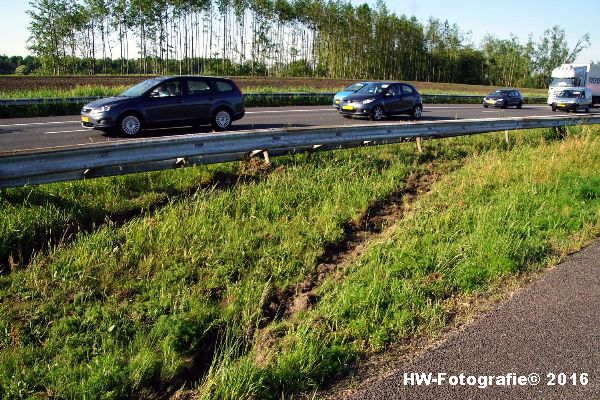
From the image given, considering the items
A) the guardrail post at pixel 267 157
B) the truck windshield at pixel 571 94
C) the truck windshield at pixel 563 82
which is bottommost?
the guardrail post at pixel 267 157

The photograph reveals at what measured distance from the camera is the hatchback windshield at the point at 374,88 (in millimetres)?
18920

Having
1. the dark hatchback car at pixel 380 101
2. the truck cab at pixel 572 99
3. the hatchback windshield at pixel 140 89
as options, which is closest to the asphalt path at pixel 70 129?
the dark hatchback car at pixel 380 101

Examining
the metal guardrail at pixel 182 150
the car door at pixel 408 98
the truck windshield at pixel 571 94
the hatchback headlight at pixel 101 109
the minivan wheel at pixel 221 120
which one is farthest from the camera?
the truck windshield at pixel 571 94

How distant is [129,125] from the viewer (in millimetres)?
12234

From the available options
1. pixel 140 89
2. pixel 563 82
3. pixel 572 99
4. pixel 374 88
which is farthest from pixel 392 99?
pixel 563 82

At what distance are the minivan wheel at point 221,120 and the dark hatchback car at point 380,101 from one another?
5.93 metres

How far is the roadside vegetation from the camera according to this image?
411cm

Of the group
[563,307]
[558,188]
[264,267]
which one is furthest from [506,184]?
[264,267]

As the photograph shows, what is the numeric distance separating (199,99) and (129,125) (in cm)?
205

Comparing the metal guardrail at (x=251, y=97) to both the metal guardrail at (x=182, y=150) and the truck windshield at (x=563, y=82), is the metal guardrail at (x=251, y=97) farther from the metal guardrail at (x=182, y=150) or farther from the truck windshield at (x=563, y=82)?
the metal guardrail at (x=182, y=150)

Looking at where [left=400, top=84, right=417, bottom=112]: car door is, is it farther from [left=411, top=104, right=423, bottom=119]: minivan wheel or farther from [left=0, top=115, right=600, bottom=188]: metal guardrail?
[left=0, top=115, right=600, bottom=188]: metal guardrail

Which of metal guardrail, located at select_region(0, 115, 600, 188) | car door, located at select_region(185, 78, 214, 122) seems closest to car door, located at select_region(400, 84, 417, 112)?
metal guardrail, located at select_region(0, 115, 600, 188)

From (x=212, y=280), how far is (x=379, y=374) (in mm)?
2317

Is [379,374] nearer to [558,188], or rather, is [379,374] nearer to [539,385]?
[539,385]
